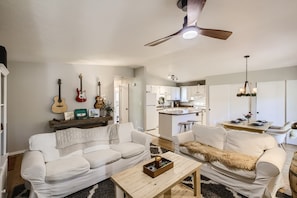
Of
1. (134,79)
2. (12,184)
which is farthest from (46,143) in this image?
(134,79)

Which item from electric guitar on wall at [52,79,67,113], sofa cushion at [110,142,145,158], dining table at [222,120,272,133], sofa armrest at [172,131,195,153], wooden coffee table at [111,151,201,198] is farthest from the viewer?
electric guitar on wall at [52,79,67,113]

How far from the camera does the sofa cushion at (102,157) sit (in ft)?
7.36

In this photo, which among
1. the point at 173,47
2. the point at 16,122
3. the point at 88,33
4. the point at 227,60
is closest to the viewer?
the point at 88,33

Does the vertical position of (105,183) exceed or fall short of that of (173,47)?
it falls short

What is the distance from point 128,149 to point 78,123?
197cm

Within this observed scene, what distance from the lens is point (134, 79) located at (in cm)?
543

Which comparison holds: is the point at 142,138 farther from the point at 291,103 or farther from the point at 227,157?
the point at 291,103

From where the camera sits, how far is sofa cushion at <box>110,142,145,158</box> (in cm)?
259

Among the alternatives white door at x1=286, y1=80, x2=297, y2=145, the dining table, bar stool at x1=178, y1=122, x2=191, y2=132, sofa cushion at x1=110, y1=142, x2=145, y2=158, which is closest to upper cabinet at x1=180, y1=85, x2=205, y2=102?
bar stool at x1=178, y1=122, x2=191, y2=132

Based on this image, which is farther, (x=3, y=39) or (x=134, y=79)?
(x=134, y=79)

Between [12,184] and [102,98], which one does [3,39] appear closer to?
[12,184]

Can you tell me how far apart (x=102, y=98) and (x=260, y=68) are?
5064mm

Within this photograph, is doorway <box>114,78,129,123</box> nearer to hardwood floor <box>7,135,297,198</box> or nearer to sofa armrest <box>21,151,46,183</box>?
hardwood floor <box>7,135,297,198</box>

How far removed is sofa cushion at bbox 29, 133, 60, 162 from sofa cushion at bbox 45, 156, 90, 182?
16 cm
